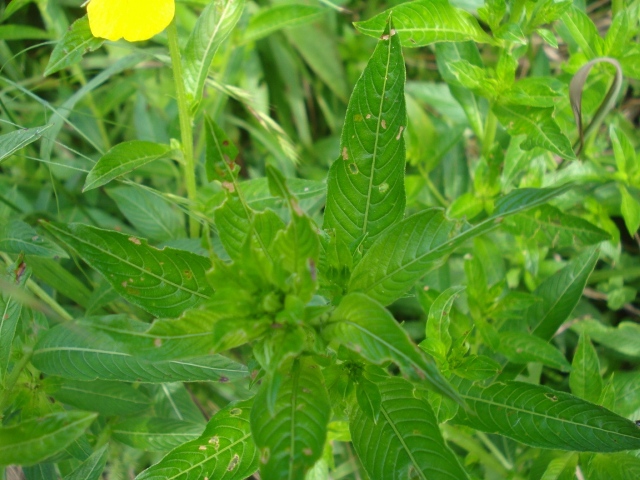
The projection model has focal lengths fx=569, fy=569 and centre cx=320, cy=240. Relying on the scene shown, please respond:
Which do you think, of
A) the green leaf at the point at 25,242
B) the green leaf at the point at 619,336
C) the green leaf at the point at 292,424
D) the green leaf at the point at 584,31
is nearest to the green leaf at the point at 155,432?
the green leaf at the point at 25,242

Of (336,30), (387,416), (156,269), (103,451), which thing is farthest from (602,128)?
(103,451)

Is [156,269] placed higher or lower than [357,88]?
lower

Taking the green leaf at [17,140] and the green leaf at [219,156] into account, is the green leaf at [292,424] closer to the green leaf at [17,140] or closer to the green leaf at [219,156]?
the green leaf at [219,156]

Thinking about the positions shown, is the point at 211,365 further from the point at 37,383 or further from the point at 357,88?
the point at 357,88

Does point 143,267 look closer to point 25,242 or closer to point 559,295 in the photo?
point 25,242

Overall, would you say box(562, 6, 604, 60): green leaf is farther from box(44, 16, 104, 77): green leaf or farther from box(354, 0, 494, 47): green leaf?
box(44, 16, 104, 77): green leaf

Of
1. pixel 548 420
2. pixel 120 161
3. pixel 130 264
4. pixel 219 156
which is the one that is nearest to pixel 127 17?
pixel 120 161
